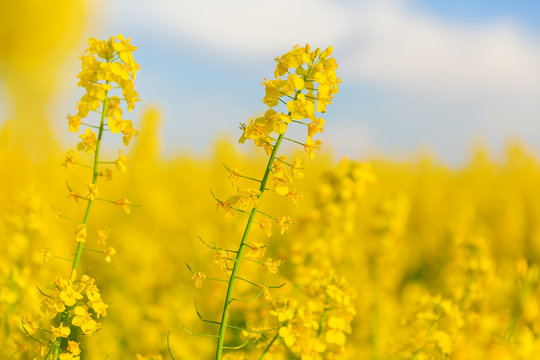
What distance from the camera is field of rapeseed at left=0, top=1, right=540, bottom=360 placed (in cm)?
233

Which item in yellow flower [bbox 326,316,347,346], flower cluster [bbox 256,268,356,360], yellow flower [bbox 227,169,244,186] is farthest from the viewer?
yellow flower [bbox 326,316,347,346]

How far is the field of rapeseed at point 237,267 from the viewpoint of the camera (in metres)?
2.33

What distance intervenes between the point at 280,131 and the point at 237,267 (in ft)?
1.76

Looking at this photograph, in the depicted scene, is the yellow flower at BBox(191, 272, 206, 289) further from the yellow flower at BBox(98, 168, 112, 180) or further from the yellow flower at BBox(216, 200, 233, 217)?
the yellow flower at BBox(98, 168, 112, 180)

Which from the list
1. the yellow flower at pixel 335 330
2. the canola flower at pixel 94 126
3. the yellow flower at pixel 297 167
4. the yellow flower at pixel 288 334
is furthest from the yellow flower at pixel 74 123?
the yellow flower at pixel 335 330

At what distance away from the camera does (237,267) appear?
2.26 metres

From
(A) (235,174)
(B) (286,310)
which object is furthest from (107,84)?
(B) (286,310)

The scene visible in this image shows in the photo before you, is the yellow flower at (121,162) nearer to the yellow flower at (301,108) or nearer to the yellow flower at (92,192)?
the yellow flower at (92,192)

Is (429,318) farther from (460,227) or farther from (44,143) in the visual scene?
(44,143)

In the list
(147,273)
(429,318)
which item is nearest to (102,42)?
(429,318)

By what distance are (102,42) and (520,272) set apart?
355cm

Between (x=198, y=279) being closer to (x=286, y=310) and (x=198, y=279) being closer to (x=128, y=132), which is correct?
(x=286, y=310)

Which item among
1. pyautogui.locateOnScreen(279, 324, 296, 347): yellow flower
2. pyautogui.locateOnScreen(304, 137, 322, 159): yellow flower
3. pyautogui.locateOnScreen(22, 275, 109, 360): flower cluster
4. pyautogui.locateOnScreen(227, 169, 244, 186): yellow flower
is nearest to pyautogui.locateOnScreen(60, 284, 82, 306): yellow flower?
pyautogui.locateOnScreen(22, 275, 109, 360): flower cluster

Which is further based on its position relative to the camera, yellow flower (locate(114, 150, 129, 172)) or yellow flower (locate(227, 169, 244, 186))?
yellow flower (locate(114, 150, 129, 172))
